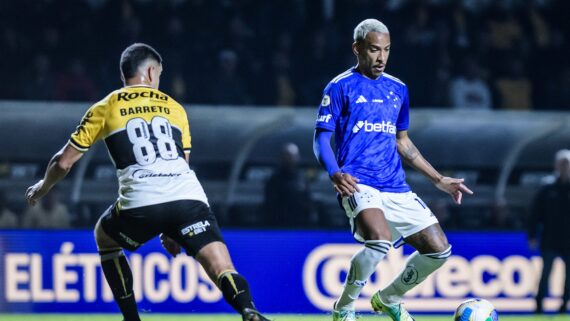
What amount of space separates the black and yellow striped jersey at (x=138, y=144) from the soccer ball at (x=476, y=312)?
2.08 meters

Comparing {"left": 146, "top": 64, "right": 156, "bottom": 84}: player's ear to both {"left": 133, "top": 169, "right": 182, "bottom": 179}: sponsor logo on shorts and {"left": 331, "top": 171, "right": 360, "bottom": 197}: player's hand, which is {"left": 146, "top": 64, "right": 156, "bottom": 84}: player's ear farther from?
{"left": 331, "top": 171, "right": 360, "bottom": 197}: player's hand

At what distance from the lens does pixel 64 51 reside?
51.3 feet

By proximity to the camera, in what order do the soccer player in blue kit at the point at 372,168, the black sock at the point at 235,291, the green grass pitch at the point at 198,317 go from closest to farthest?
the black sock at the point at 235,291 < the soccer player in blue kit at the point at 372,168 < the green grass pitch at the point at 198,317

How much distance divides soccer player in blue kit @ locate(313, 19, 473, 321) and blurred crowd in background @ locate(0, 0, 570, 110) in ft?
25.3

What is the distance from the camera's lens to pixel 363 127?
772cm

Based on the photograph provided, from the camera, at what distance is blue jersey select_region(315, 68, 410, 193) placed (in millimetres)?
7695

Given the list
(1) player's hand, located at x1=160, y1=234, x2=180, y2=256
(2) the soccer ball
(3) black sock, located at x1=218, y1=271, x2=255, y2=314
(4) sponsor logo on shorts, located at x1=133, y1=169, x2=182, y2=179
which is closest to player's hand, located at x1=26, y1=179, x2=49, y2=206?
(4) sponsor logo on shorts, located at x1=133, y1=169, x2=182, y2=179

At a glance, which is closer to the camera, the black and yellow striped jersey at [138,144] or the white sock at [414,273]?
the black and yellow striped jersey at [138,144]

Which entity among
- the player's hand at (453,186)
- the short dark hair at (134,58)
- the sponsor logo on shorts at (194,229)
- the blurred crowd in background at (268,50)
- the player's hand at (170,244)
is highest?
the blurred crowd in background at (268,50)

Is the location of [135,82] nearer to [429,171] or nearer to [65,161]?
[65,161]

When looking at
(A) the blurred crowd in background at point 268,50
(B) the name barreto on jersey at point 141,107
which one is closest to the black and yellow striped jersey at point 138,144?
(B) the name barreto on jersey at point 141,107

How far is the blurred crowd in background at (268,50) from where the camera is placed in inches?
609

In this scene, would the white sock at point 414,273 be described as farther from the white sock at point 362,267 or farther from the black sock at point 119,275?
the black sock at point 119,275

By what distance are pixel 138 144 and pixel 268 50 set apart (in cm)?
964
